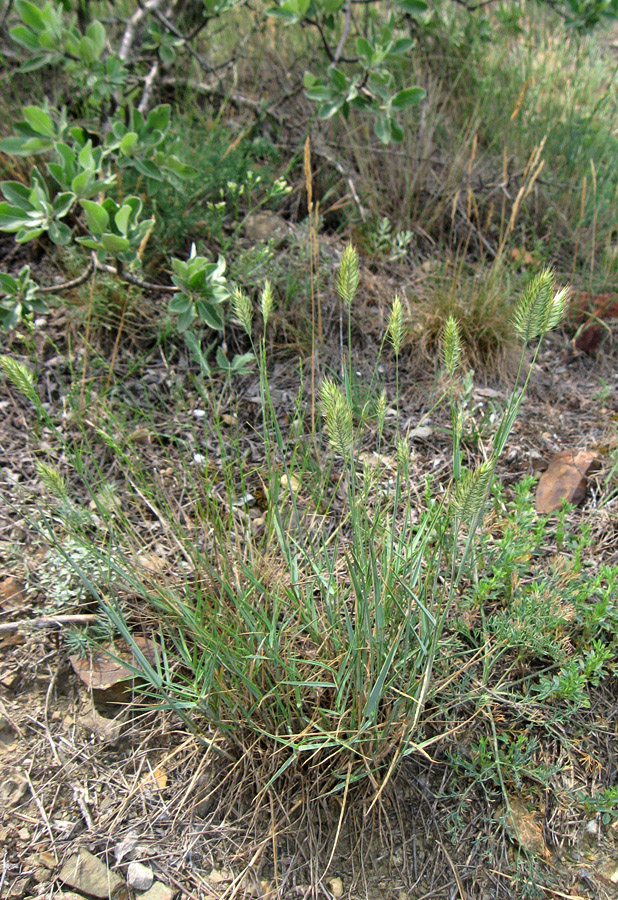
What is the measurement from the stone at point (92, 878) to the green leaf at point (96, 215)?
1.68 metres

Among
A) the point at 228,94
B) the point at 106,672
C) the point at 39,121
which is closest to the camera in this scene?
the point at 106,672

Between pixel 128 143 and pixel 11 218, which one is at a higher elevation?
pixel 128 143

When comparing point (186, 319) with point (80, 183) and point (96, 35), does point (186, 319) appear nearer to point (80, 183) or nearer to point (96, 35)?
point (80, 183)

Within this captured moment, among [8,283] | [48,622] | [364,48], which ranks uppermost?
[364,48]

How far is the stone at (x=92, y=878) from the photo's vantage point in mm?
1342

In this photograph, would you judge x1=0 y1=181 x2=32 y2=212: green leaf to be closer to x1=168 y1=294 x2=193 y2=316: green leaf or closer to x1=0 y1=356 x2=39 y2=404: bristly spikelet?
x1=168 y1=294 x2=193 y2=316: green leaf

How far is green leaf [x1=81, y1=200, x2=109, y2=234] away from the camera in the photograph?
6.01ft

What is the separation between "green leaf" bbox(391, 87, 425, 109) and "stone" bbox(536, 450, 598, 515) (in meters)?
1.54

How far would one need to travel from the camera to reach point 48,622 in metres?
1.68

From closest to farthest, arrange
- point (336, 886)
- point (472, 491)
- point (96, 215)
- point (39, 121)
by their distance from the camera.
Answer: point (472, 491) → point (336, 886) → point (96, 215) → point (39, 121)

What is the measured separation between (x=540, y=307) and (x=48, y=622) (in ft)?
4.76

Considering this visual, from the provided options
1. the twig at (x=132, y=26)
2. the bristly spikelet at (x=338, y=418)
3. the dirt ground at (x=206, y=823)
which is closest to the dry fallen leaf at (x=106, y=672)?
the dirt ground at (x=206, y=823)

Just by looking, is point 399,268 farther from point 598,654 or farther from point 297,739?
point 297,739

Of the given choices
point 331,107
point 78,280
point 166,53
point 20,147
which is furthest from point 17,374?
point 166,53
